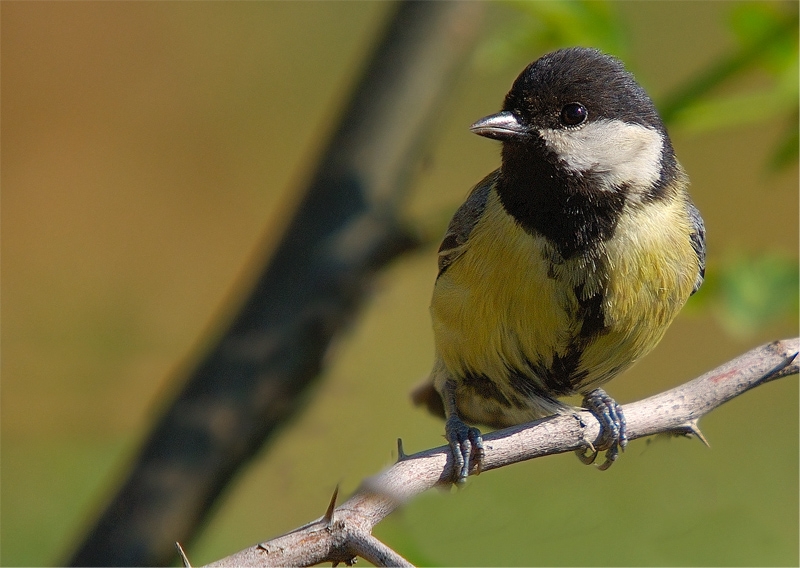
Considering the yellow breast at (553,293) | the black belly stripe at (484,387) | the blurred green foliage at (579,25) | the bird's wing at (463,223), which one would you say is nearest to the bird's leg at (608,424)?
the yellow breast at (553,293)

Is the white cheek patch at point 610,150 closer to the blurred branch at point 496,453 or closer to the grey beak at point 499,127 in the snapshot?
the grey beak at point 499,127

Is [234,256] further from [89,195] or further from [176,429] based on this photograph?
[176,429]

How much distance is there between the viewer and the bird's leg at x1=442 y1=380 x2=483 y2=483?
2.40 meters

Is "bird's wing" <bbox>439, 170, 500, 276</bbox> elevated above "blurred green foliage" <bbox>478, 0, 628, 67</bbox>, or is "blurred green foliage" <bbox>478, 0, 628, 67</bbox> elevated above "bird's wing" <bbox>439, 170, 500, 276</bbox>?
"blurred green foliage" <bbox>478, 0, 628, 67</bbox>

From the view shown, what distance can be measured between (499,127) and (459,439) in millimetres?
970

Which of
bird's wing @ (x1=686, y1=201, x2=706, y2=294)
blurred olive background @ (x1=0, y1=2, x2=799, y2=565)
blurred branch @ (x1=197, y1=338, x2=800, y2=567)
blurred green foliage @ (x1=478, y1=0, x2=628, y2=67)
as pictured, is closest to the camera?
blurred branch @ (x1=197, y1=338, x2=800, y2=567)

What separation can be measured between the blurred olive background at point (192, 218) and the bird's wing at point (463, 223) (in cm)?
180

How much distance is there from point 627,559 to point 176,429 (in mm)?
2113

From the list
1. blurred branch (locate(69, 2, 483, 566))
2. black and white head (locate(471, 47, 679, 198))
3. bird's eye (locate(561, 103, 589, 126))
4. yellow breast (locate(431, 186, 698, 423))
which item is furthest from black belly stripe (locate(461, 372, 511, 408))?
bird's eye (locate(561, 103, 589, 126))

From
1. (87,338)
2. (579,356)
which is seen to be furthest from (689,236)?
(87,338)

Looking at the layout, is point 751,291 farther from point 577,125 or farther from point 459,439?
point 459,439

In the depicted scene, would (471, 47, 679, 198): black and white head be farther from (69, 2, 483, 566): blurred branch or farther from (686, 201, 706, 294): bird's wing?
(69, 2, 483, 566): blurred branch

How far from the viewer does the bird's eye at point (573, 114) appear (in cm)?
253

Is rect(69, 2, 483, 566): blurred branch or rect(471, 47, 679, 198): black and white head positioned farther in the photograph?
rect(69, 2, 483, 566): blurred branch
